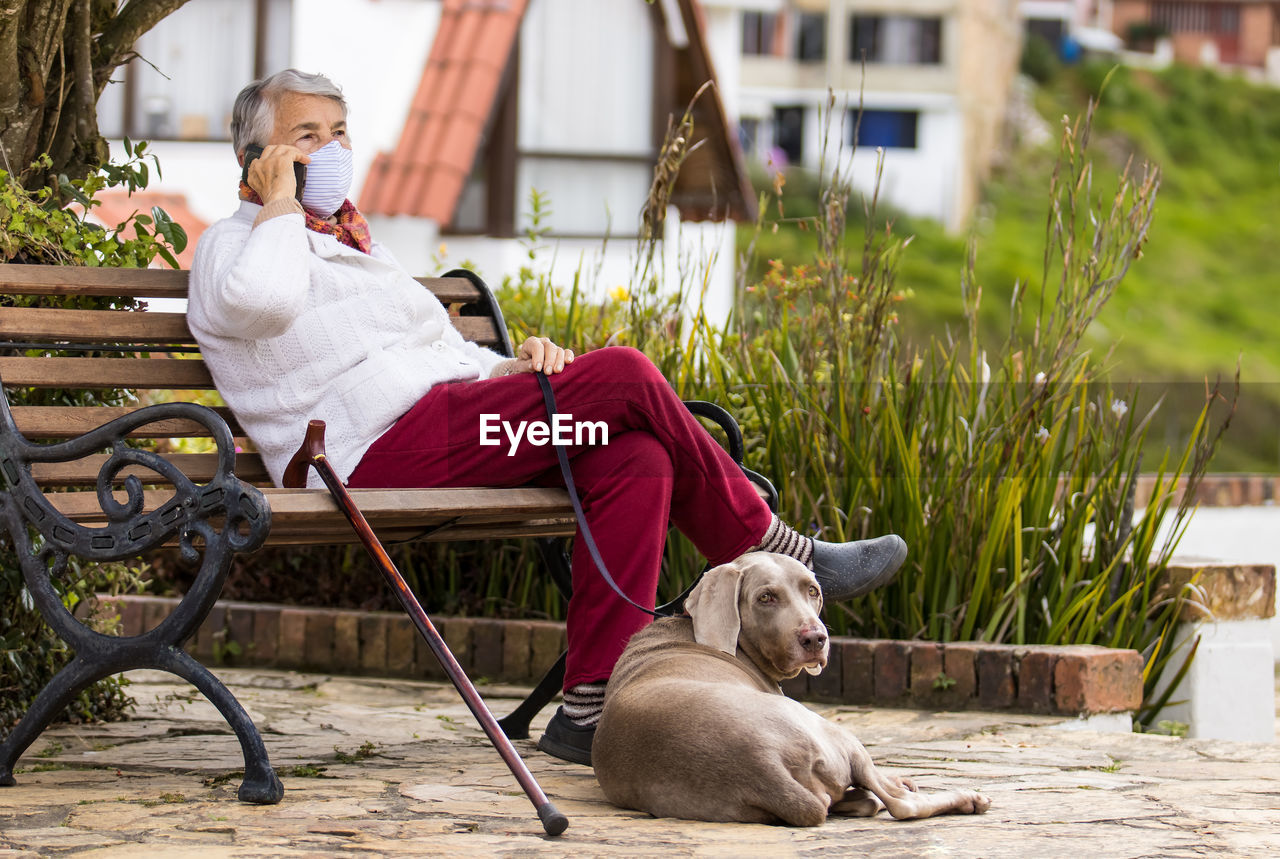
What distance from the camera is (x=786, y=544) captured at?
337 cm

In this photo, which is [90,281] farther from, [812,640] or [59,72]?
[812,640]

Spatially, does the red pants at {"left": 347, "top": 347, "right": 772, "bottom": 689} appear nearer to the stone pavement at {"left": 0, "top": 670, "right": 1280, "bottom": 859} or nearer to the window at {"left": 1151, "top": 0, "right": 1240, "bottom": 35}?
the stone pavement at {"left": 0, "top": 670, "right": 1280, "bottom": 859}

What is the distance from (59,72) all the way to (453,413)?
4.35 ft

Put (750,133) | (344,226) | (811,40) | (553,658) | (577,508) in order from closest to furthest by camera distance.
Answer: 1. (577,508)
2. (344,226)
3. (553,658)
4. (750,133)
5. (811,40)

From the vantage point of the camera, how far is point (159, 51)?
44.0 feet

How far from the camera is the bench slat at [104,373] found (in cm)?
326

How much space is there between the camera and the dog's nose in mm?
3014

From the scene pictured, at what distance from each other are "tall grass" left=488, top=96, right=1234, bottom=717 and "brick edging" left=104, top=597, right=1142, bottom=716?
0.17m

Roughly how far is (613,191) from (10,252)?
11.5 meters

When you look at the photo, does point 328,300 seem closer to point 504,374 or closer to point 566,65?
point 504,374

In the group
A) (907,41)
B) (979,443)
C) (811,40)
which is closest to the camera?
(979,443)

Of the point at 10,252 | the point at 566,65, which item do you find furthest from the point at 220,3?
the point at 10,252

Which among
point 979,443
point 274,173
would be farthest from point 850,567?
point 274,173

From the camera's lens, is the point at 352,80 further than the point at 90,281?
Yes
